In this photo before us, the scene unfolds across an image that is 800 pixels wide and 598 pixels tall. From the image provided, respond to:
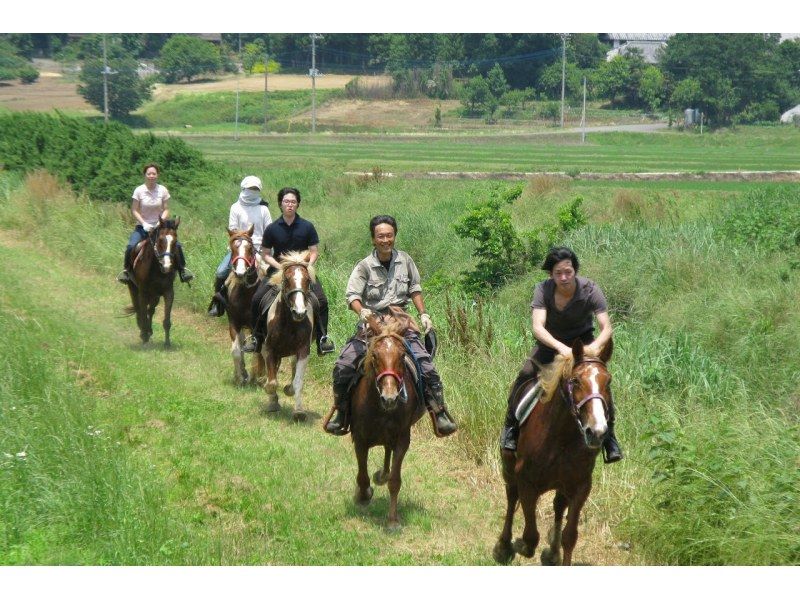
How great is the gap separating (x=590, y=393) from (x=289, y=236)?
6.33m

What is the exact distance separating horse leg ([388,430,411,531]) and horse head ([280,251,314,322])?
9.44 ft

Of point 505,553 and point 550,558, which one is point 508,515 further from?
point 550,558

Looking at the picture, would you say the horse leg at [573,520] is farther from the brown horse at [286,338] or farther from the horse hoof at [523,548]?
the brown horse at [286,338]

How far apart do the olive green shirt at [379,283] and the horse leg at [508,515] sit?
189cm

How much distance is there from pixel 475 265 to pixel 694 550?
46.6 feet

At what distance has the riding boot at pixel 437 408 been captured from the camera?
9227 mm

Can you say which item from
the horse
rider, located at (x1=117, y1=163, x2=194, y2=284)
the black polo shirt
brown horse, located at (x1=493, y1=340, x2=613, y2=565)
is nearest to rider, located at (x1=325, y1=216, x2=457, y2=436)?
brown horse, located at (x1=493, y1=340, x2=613, y2=565)

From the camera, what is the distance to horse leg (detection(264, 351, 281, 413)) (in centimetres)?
1232

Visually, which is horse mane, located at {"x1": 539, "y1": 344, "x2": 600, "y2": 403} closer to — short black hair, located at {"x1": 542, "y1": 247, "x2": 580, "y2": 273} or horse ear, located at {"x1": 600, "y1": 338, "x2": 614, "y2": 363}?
horse ear, located at {"x1": 600, "y1": 338, "x2": 614, "y2": 363}

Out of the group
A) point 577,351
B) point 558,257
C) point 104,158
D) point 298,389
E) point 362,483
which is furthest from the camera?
point 104,158

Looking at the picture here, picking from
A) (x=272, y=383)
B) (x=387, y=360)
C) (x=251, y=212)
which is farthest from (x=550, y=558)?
(x=251, y=212)

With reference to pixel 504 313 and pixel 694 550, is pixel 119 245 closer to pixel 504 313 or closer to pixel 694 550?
pixel 504 313

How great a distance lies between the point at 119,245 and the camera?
76.8 feet

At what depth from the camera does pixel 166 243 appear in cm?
1553
